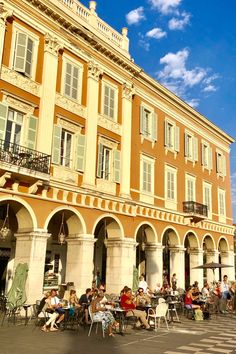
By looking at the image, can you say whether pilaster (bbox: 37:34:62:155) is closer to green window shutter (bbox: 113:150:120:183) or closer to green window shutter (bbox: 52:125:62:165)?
green window shutter (bbox: 52:125:62:165)

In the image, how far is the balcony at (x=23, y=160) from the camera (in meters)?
14.8

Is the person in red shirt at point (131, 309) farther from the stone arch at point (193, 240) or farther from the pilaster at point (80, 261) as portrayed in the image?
the stone arch at point (193, 240)

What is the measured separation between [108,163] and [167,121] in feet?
25.1

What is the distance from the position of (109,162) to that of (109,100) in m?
3.47

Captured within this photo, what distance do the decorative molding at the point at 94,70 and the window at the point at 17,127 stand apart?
4.83 meters

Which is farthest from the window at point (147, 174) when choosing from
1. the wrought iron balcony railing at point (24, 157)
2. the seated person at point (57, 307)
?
Answer: the seated person at point (57, 307)

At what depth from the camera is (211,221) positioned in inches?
1190

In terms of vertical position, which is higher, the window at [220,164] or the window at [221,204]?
the window at [220,164]

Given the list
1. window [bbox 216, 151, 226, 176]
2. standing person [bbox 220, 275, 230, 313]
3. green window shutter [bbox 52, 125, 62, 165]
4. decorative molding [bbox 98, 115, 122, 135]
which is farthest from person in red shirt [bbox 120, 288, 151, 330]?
window [bbox 216, 151, 226, 176]

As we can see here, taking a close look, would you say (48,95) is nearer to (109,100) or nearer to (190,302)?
(109,100)

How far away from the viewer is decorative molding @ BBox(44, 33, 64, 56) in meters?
18.0

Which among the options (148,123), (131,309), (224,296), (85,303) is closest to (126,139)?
(148,123)

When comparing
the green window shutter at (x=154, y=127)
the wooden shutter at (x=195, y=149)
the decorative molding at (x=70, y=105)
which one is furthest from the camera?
the wooden shutter at (x=195, y=149)

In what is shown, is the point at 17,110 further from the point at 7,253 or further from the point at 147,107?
the point at 147,107
